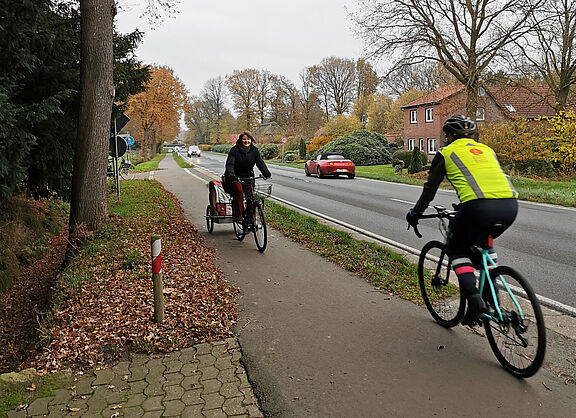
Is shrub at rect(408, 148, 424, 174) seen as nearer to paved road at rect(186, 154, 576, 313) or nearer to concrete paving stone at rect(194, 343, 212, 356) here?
paved road at rect(186, 154, 576, 313)

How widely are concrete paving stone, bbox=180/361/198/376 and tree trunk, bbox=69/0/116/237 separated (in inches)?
215

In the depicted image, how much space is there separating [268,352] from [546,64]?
30314 millimetres

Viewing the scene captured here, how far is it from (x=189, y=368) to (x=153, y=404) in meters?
0.55

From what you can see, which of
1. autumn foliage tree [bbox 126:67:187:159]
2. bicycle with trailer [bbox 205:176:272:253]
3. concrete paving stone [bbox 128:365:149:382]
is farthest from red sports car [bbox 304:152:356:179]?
autumn foliage tree [bbox 126:67:187:159]

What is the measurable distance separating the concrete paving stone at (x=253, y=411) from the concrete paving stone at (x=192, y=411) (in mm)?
333

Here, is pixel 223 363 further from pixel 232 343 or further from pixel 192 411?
pixel 192 411

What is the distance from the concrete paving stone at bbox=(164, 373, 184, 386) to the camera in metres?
3.66

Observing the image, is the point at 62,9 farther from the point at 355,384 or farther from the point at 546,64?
the point at 546,64

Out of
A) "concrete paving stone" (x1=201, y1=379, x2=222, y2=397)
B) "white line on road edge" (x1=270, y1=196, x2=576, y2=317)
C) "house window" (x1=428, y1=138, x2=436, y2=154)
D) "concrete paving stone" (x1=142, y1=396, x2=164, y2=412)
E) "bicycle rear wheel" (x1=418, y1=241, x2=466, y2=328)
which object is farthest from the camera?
"house window" (x1=428, y1=138, x2=436, y2=154)

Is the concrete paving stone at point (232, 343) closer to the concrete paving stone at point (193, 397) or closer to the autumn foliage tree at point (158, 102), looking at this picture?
the concrete paving stone at point (193, 397)

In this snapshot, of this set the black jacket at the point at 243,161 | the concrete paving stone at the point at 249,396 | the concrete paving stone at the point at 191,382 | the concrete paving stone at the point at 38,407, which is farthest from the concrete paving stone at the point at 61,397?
the black jacket at the point at 243,161

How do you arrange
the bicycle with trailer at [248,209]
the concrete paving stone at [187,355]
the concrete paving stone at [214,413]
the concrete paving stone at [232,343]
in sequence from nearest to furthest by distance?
the concrete paving stone at [214,413], the concrete paving stone at [187,355], the concrete paving stone at [232,343], the bicycle with trailer at [248,209]

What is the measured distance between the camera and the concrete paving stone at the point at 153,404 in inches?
130

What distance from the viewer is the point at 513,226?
1076 cm
